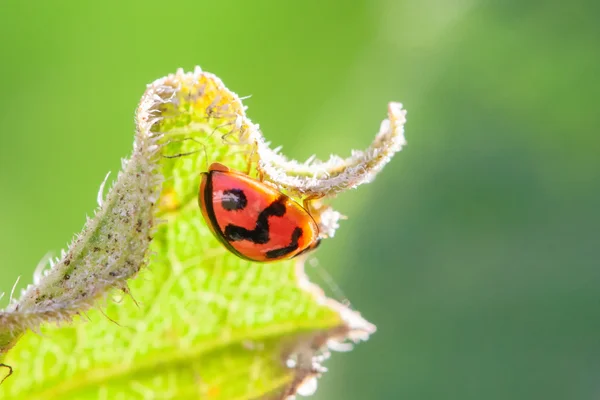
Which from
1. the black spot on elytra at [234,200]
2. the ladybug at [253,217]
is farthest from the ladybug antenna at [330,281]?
the black spot on elytra at [234,200]

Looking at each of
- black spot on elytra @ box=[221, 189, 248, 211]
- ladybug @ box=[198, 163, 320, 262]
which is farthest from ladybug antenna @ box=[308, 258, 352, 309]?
black spot on elytra @ box=[221, 189, 248, 211]

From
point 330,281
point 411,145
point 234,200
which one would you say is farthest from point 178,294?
point 411,145

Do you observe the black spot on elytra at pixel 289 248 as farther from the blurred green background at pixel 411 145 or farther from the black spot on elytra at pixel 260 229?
the blurred green background at pixel 411 145

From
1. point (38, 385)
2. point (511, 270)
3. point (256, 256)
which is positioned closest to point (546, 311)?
point (511, 270)

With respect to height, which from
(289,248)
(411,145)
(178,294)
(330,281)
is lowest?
(178,294)

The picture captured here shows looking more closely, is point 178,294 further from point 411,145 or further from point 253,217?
point 411,145

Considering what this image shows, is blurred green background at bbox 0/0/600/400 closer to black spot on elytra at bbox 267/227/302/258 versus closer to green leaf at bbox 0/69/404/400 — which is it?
black spot on elytra at bbox 267/227/302/258
